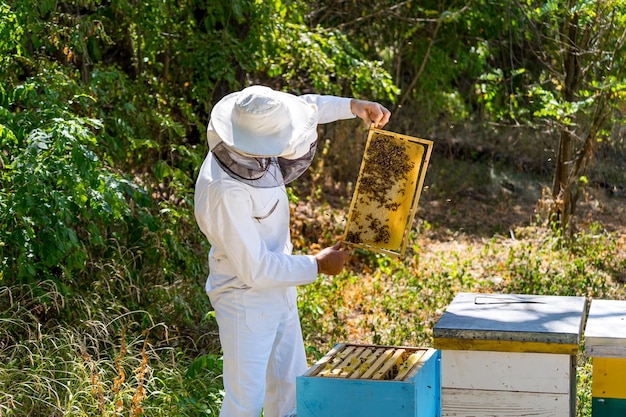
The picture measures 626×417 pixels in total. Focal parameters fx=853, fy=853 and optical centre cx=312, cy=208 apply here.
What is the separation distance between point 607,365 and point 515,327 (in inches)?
11.7

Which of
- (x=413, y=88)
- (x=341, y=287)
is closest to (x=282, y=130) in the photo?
(x=341, y=287)

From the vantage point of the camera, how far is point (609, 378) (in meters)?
2.59

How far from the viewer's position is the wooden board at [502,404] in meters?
2.55

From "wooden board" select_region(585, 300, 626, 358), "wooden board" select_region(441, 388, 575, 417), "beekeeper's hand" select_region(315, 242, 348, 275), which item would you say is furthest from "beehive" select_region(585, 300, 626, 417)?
"beekeeper's hand" select_region(315, 242, 348, 275)

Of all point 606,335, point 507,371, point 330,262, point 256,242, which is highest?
point 256,242

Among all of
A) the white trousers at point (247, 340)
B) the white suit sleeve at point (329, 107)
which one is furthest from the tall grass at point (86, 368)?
the white suit sleeve at point (329, 107)

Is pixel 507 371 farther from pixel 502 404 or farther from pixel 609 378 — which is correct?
pixel 609 378

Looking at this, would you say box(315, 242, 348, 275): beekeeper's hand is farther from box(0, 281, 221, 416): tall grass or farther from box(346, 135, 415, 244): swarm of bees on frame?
box(0, 281, 221, 416): tall grass

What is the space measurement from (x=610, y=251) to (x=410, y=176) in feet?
12.9

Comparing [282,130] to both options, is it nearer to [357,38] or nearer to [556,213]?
[556,213]

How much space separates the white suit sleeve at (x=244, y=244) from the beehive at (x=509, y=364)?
60 centimetres

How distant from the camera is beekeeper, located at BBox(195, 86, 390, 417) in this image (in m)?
2.83

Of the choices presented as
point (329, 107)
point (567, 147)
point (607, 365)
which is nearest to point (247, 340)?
point (329, 107)

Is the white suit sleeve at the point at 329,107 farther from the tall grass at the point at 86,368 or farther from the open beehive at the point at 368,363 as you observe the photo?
the tall grass at the point at 86,368
